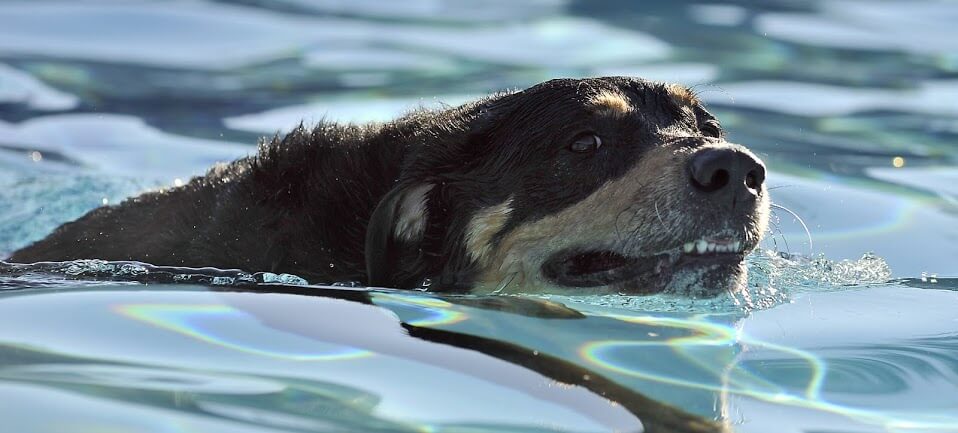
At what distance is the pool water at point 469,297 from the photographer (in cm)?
427

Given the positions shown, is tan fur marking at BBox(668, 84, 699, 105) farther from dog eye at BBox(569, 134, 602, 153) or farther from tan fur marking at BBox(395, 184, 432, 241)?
tan fur marking at BBox(395, 184, 432, 241)

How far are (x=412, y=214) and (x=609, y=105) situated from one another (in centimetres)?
97

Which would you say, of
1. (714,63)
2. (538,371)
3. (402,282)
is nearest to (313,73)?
(714,63)

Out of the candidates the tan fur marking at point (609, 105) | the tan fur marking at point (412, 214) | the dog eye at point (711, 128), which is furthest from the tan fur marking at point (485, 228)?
the dog eye at point (711, 128)

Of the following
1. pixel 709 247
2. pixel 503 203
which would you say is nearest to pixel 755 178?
pixel 709 247

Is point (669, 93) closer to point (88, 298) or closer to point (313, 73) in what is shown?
point (88, 298)

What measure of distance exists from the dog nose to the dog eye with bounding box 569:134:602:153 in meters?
0.52

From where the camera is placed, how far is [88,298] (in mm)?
5438

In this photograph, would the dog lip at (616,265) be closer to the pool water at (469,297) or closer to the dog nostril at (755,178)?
the pool water at (469,297)

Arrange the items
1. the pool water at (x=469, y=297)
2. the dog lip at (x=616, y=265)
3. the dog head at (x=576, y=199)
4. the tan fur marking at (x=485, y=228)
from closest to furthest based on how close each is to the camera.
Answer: the pool water at (x=469, y=297), the dog head at (x=576, y=199), the dog lip at (x=616, y=265), the tan fur marking at (x=485, y=228)

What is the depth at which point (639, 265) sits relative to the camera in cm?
566

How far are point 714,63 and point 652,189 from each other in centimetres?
809

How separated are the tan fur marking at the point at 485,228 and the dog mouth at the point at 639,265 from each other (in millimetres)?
269

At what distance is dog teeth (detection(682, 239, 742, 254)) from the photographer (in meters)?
5.51
